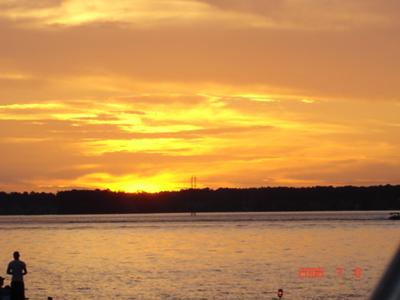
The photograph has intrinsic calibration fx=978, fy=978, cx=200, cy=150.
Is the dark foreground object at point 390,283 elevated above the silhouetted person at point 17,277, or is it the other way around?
the dark foreground object at point 390,283

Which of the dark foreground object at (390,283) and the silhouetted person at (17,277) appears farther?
the silhouetted person at (17,277)

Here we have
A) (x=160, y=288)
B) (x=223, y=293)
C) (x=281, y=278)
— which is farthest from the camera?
(x=281, y=278)

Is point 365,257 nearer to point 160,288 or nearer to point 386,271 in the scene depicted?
point 160,288

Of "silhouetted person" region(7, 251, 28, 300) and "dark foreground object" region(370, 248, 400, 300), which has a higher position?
"dark foreground object" region(370, 248, 400, 300)

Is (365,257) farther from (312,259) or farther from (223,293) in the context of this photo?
(223,293)

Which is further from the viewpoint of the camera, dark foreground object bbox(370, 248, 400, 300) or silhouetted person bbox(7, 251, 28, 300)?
silhouetted person bbox(7, 251, 28, 300)

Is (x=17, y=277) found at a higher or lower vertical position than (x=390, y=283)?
lower

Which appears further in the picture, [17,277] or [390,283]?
Result: [17,277]

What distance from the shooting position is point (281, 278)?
79250 millimetres

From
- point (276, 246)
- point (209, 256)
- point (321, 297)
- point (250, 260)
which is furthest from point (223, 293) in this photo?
point (276, 246)

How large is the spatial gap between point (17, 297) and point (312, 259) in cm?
8820

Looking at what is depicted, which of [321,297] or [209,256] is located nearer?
[321,297]

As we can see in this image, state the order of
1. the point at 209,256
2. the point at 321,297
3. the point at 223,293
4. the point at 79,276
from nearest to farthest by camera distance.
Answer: the point at 321,297, the point at 223,293, the point at 79,276, the point at 209,256

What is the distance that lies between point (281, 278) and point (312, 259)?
34423 mm
